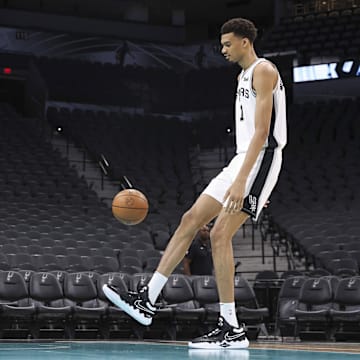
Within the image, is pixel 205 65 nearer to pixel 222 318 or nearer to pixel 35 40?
pixel 35 40

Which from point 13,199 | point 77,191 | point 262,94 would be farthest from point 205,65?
point 262,94

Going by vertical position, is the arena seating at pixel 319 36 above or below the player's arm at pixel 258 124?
above

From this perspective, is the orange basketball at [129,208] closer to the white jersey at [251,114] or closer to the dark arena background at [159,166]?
the dark arena background at [159,166]

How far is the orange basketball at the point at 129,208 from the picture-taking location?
629 centimetres

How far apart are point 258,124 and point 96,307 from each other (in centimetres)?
552

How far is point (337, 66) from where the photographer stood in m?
21.0

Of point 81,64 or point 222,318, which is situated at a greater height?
point 81,64

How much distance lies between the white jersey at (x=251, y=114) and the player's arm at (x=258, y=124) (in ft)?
0.20

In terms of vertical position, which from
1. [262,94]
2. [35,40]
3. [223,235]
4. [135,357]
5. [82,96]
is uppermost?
[35,40]

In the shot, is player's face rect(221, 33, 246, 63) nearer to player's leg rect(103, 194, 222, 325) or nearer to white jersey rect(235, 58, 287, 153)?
white jersey rect(235, 58, 287, 153)

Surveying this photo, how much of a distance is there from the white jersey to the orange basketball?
177cm

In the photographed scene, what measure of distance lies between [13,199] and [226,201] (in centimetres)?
1130

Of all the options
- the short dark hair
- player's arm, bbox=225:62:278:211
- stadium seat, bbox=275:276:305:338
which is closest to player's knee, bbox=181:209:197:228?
player's arm, bbox=225:62:278:211

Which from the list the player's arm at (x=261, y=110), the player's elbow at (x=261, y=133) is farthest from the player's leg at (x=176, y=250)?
the player's elbow at (x=261, y=133)
